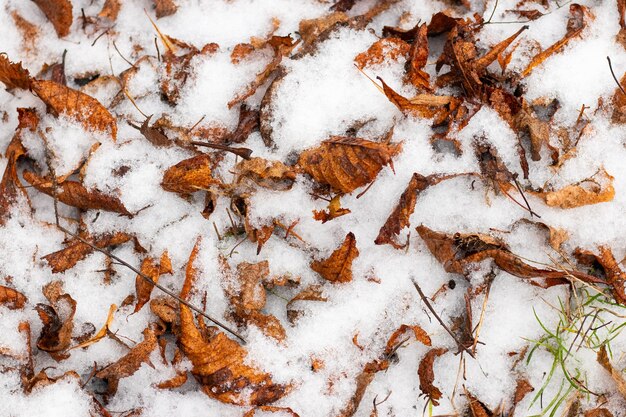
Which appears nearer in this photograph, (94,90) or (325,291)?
(325,291)

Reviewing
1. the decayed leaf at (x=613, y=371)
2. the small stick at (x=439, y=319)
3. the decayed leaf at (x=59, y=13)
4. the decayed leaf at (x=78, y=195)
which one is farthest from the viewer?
the decayed leaf at (x=59, y=13)

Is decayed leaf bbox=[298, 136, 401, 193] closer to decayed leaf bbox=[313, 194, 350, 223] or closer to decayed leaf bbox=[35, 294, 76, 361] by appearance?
decayed leaf bbox=[313, 194, 350, 223]

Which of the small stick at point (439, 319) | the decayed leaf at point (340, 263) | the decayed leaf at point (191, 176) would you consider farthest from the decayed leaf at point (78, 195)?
the small stick at point (439, 319)

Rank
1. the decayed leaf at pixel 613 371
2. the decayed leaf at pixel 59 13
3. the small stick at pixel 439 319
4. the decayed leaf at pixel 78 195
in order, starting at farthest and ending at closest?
the decayed leaf at pixel 59 13 < the decayed leaf at pixel 78 195 < the decayed leaf at pixel 613 371 < the small stick at pixel 439 319

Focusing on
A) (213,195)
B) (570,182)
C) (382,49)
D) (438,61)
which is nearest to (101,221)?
(213,195)

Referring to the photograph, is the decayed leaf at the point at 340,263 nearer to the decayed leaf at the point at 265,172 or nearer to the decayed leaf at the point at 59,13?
the decayed leaf at the point at 265,172

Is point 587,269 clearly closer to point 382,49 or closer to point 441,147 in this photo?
point 441,147

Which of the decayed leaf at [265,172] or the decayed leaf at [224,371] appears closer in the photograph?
the decayed leaf at [224,371]
